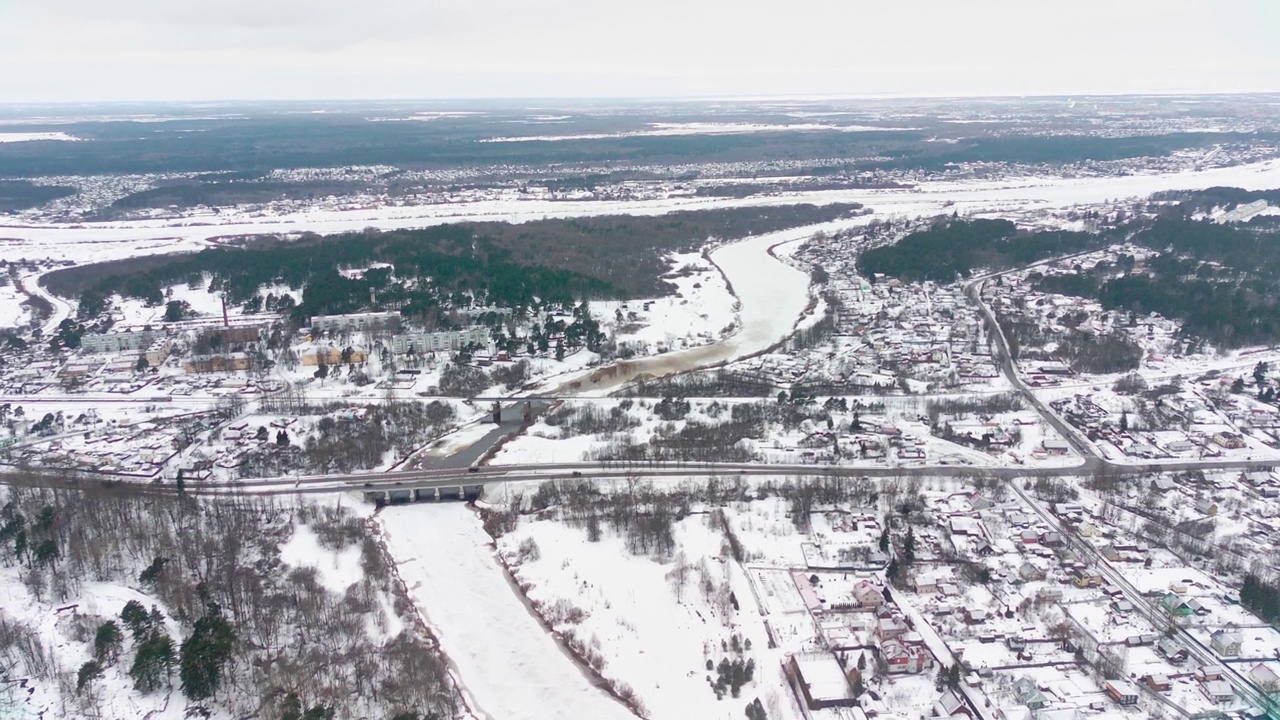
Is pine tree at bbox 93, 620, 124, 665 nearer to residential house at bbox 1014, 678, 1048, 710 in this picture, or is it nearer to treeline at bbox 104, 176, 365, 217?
residential house at bbox 1014, 678, 1048, 710

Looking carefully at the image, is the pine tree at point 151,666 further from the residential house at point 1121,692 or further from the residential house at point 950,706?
the residential house at point 1121,692

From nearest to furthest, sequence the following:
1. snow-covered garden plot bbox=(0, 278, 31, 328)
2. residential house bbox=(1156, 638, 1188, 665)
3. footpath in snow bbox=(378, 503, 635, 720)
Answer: footpath in snow bbox=(378, 503, 635, 720), residential house bbox=(1156, 638, 1188, 665), snow-covered garden plot bbox=(0, 278, 31, 328)

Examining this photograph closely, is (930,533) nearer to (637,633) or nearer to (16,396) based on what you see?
(637,633)

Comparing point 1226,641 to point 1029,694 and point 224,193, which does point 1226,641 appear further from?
point 224,193

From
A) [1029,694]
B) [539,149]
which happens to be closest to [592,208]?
[539,149]

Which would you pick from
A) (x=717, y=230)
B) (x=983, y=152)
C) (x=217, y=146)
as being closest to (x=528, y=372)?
(x=717, y=230)

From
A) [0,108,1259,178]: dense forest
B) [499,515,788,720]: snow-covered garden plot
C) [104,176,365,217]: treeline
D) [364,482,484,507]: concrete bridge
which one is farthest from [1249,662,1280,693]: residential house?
[0,108,1259,178]: dense forest
